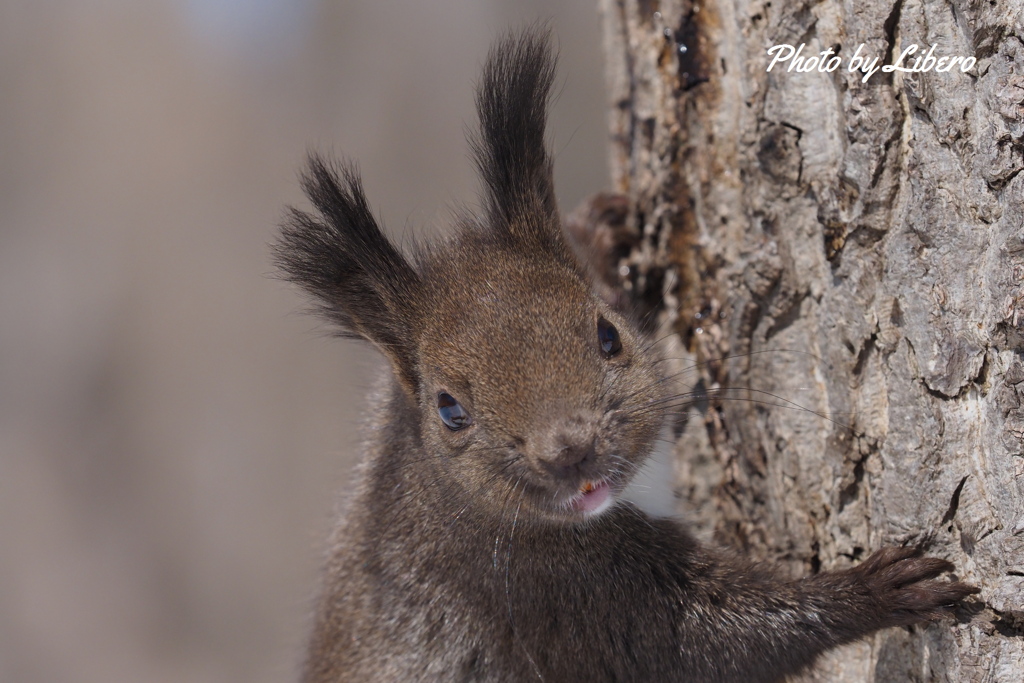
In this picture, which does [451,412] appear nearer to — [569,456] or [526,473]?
[526,473]

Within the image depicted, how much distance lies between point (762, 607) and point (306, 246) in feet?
6.27

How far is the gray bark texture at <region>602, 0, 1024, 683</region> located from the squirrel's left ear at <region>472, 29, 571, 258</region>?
715 millimetres

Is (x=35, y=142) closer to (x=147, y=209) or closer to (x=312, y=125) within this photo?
(x=147, y=209)

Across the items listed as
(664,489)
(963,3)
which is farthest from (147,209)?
(963,3)

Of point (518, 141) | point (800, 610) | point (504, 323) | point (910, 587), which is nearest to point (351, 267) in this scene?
point (504, 323)

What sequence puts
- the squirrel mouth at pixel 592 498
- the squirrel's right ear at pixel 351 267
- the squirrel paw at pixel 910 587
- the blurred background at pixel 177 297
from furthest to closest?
the blurred background at pixel 177 297 < the squirrel's right ear at pixel 351 267 < the squirrel mouth at pixel 592 498 < the squirrel paw at pixel 910 587

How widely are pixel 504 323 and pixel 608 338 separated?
0.37 metres

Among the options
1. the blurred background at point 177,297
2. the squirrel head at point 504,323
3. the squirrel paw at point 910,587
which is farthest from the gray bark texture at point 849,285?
the blurred background at point 177,297

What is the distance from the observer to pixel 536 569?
3115 millimetres

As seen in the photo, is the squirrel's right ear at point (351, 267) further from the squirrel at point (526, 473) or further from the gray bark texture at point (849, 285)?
the gray bark texture at point (849, 285)

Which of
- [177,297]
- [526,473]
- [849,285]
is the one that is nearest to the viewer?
[526,473]

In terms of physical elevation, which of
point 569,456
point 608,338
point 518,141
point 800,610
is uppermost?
point 518,141

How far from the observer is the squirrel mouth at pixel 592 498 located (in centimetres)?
281

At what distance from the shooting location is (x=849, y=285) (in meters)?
2.96
